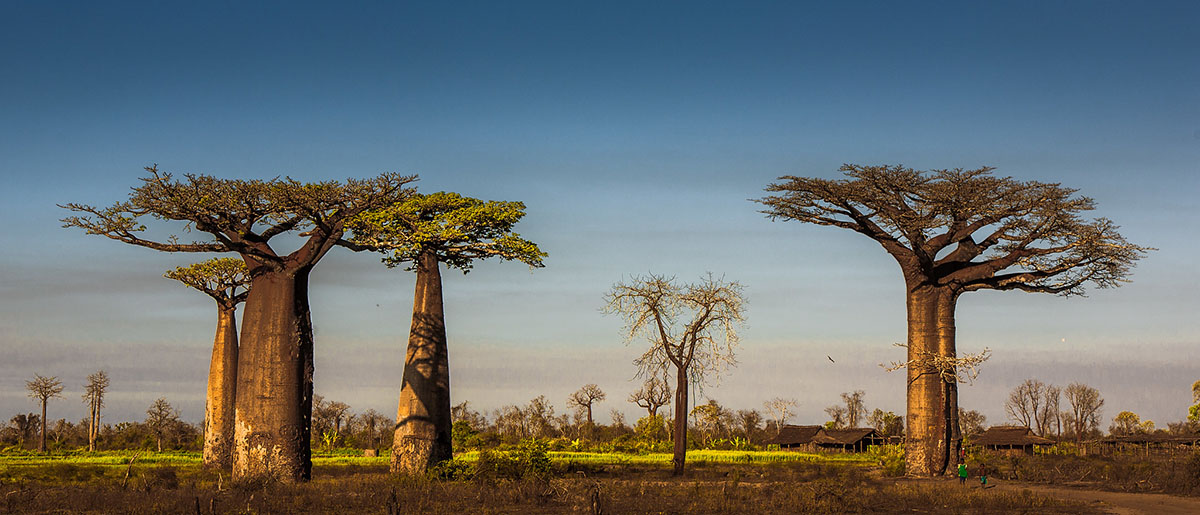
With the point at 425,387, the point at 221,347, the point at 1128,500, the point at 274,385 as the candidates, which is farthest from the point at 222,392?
the point at 1128,500

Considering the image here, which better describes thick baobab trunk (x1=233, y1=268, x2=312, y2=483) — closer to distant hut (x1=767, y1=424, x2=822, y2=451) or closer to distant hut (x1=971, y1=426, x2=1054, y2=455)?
Result: distant hut (x1=971, y1=426, x2=1054, y2=455)

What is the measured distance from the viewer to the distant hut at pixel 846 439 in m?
60.3

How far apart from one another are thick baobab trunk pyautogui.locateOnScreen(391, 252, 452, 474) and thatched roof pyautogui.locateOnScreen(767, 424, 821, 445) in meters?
41.6

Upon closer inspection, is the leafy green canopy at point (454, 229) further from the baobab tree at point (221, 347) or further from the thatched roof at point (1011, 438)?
the thatched roof at point (1011, 438)

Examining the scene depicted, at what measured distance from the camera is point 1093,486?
24266 mm

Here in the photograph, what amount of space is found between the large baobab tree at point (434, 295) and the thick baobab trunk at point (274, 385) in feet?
12.2

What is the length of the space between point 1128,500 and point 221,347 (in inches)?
951

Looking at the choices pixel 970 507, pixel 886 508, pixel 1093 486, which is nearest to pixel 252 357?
pixel 886 508

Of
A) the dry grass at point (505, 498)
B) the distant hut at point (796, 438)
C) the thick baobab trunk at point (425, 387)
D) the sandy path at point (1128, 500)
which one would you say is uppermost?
the thick baobab trunk at point (425, 387)

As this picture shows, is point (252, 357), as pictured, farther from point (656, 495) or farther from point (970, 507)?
point (970, 507)

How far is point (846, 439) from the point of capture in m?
60.6

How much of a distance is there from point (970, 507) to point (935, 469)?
26.0ft

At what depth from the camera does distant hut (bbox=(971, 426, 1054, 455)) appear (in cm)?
5544

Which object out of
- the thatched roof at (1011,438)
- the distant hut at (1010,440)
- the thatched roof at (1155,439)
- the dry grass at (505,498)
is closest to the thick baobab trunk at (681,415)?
the dry grass at (505,498)
